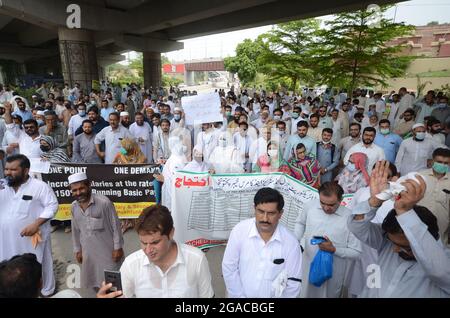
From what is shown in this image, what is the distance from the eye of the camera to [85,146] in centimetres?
568

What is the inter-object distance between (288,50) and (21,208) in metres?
19.9

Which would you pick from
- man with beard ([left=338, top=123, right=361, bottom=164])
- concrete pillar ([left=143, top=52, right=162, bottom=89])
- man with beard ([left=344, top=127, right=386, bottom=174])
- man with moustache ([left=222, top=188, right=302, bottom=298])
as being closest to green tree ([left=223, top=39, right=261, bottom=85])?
concrete pillar ([left=143, top=52, right=162, bottom=89])

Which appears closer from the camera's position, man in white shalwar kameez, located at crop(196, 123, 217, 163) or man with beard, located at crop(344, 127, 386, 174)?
man with beard, located at crop(344, 127, 386, 174)

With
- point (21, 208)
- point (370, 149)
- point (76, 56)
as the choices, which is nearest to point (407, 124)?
point (370, 149)

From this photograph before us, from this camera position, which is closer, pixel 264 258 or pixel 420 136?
pixel 264 258

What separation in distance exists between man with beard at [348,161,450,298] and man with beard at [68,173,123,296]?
2416 millimetres

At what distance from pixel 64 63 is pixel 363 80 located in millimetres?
18331

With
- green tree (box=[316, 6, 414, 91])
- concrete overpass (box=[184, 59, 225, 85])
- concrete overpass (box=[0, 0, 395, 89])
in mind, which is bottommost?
green tree (box=[316, 6, 414, 91])

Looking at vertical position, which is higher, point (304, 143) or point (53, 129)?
point (53, 129)

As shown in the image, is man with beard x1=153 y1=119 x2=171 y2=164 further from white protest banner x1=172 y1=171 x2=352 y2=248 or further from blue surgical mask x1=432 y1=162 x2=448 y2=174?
blue surgical mask x1=432 y1=162 x2=448 y2=174

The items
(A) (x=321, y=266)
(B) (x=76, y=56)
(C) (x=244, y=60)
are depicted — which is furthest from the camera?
(C) (x=244, y=60)

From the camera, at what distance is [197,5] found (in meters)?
17.5

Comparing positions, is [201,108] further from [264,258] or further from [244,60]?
[244,60]

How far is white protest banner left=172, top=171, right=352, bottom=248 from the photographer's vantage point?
3.89 m
